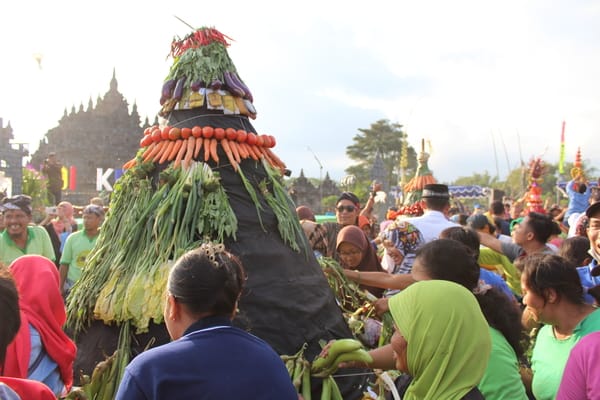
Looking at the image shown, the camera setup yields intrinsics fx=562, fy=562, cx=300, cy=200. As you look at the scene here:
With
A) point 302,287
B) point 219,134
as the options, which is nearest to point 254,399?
point 302,287

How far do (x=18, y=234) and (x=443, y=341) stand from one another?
4.49 metres

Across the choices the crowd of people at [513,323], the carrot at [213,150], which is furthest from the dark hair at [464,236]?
the carrot at [213,150]

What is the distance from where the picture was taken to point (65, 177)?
35219mm

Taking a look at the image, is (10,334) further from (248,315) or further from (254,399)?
(248,315)

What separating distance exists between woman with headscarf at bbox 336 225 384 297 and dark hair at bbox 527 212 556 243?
1450 mm

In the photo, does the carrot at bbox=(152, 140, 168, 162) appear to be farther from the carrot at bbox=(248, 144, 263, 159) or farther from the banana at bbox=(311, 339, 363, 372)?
the banana at bbox=(311, 339, 363, 372)

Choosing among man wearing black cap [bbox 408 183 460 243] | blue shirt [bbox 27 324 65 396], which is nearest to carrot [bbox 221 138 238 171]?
blue shirt [bbox 27 324 65 396]

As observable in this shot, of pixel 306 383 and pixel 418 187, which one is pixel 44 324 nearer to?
pixel 306 383

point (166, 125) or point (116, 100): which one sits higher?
point (116, 100)

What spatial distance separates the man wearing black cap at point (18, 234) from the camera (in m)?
5.25

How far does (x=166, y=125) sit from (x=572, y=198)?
23.7ft

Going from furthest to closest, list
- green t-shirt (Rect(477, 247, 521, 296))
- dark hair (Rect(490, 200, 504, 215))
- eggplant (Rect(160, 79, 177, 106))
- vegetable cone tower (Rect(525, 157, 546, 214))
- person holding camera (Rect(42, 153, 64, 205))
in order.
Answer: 1. person holding camera (Rect(42, 153, 64, 205))
2. vegetable cone tower (Rect(525, 157, 546, 214))
3. dark hair (Rect(490, 200, 504, 215))
4. green t-shirt (Rect(477, 247, 521, 296))
5. eggplant (Rect(160, 79, 177, 106))

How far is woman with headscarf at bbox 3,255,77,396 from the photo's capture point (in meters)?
2.80

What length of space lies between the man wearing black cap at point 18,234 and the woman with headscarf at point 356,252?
297cm
